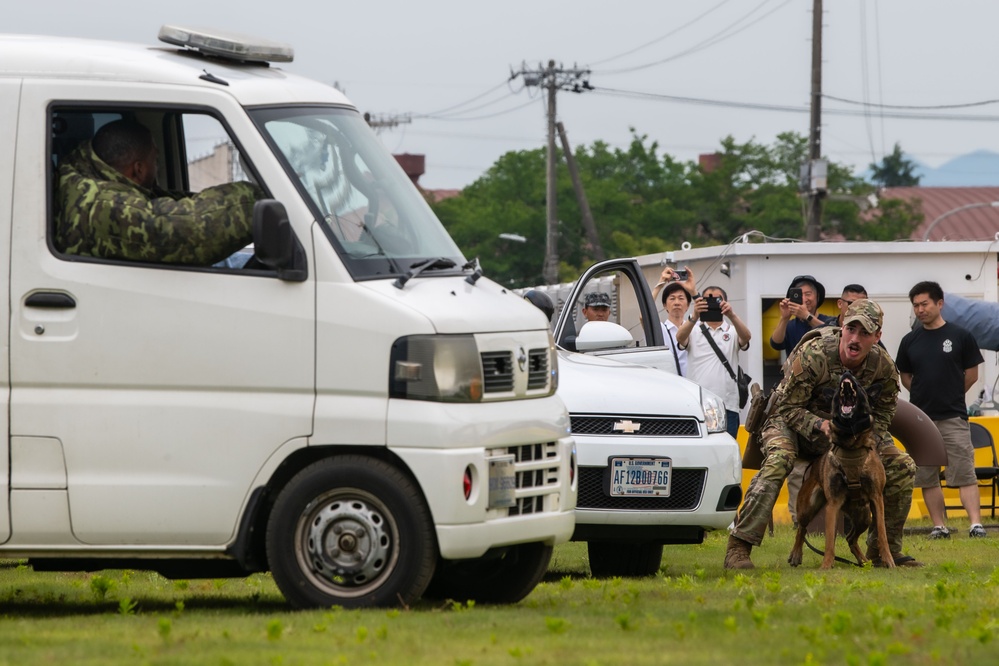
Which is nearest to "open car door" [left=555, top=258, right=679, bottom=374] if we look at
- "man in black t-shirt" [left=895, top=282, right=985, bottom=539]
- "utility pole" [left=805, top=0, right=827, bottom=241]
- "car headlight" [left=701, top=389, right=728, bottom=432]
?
"car headlight" [left=701, top=389, right=728, bottom=432]

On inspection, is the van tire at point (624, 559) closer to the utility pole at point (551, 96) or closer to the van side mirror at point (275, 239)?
the van side mirror at point (275, 239)

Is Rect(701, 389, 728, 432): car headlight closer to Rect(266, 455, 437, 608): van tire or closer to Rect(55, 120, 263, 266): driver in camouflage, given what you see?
Rect(266, 455, 437, 608): van tire

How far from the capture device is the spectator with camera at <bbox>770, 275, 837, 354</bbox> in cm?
1388

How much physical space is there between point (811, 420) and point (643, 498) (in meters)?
1.66

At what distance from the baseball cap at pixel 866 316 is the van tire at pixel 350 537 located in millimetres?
4278

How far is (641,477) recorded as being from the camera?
33.3 ft

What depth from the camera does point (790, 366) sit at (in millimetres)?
11297

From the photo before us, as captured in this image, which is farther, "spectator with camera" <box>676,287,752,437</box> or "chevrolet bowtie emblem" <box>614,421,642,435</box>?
"spectator with camera" <box>676,287,752,437</box>

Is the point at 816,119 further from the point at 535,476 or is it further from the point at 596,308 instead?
the point at 535,476

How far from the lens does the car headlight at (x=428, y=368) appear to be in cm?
741

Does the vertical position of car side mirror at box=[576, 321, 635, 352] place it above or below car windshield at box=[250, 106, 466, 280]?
below

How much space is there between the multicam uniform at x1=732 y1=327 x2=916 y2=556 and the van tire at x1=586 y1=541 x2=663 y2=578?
578 millimetres

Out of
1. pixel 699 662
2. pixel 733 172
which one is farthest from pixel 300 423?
pixel 733 172

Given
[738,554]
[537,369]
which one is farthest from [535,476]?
[738,554]
